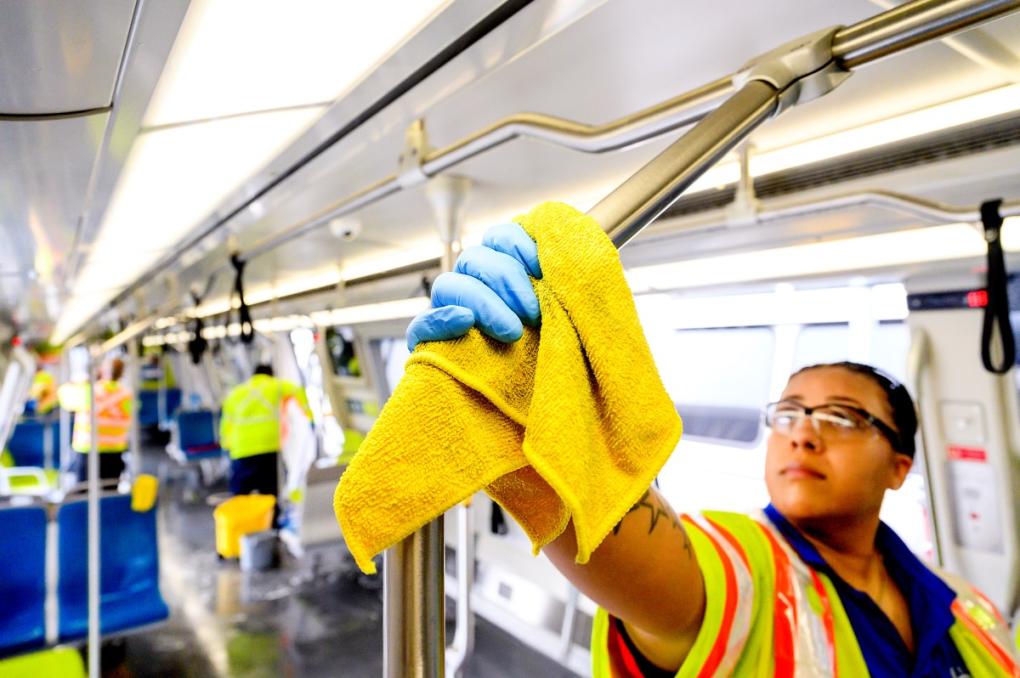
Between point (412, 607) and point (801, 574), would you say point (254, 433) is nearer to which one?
point (801, 574)

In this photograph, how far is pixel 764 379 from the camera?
388 centimetres

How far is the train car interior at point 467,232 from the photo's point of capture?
0.81m

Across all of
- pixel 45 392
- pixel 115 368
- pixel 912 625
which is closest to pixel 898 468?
pixel 912 625

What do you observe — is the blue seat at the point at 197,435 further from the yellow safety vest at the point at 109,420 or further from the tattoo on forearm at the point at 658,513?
the tattoo on forearm at the point at 658,513

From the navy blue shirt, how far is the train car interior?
0.15 meters

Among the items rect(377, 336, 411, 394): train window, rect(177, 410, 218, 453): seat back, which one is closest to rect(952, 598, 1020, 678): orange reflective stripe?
rect(377, 336, 411, 394): train window

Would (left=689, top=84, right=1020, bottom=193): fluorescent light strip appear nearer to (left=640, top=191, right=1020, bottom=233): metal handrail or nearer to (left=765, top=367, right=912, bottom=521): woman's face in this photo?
(left=640, top=191, right=1020, bottom=233): metal handrail

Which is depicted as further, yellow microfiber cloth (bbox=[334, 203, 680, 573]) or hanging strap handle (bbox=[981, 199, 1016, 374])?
hanging strap handle (bbox=[981, 199, 1016, 374])

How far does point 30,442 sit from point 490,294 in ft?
29.7

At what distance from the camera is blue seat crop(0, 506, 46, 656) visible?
339 cm

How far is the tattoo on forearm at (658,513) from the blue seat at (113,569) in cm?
401

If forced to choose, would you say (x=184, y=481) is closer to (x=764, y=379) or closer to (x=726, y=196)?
(x=764, y=379)

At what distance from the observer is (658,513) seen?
1.00 meters

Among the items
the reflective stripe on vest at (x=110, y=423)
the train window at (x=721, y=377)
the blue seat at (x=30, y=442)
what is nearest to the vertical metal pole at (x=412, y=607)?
the train window at (x=721, y=377)
